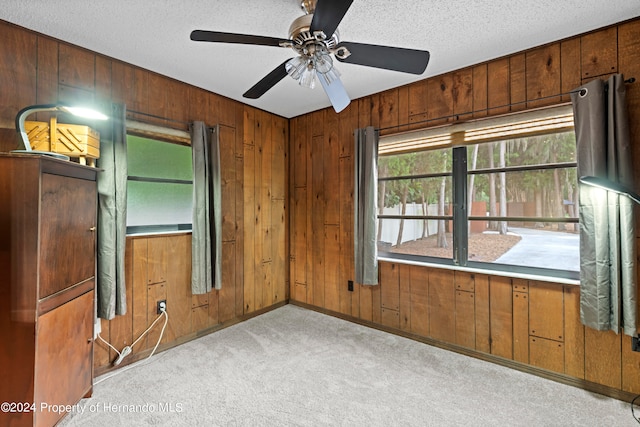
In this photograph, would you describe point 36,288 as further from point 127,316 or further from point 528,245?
point 528,245

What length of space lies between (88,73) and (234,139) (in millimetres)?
1345

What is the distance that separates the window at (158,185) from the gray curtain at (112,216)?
27 centimetres

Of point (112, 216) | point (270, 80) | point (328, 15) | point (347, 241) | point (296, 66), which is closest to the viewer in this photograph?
point (328, 15)

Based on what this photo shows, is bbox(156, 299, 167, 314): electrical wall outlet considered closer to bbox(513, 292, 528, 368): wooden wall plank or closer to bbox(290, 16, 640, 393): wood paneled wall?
bbox(290, 16, 640, 393): wood paneled wall

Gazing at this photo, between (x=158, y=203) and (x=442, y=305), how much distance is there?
278 cm

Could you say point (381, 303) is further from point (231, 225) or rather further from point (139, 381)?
point (139, 381)

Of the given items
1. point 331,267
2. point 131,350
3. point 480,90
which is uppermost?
point 480,90

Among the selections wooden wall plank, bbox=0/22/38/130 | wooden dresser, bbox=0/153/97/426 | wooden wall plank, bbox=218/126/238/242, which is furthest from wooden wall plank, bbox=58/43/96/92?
wooden wall plank, bbox=218/126/238/242

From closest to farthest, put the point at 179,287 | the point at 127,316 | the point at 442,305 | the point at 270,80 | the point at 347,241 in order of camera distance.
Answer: the point at 270,80
the point at 127,316
the point at 442,305
the point at 179,287
the point at 347,241

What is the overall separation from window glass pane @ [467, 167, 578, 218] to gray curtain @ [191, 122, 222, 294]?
2.37 m

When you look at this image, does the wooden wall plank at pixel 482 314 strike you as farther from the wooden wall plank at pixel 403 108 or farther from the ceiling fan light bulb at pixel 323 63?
the ceiling fan light bulb at pixel 323 63

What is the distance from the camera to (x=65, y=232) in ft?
5.57

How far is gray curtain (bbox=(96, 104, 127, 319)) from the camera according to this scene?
2.21m

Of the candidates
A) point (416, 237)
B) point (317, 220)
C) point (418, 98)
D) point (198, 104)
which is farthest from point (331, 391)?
point (198, 104)
